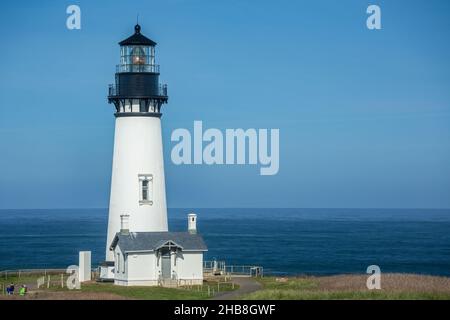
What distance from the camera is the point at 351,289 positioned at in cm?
4916

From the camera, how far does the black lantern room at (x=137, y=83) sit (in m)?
56.1

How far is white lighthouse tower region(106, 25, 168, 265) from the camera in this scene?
56062mm

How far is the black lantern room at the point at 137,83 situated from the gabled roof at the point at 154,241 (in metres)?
6.17

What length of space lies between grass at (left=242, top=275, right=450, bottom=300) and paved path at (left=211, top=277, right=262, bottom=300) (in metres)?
0.51

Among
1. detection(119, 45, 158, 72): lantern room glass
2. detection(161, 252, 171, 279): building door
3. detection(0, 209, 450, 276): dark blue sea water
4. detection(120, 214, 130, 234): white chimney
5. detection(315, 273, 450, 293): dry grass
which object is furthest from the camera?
detection(0, 209, 450, 276): dark blue sea water

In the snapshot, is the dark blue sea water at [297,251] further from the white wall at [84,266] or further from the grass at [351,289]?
the white wall at [84,266]

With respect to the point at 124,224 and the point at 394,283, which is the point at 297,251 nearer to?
the point at 124,224

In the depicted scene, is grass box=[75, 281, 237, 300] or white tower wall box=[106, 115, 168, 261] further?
white tower wall box=[106, 115, 168, 261]

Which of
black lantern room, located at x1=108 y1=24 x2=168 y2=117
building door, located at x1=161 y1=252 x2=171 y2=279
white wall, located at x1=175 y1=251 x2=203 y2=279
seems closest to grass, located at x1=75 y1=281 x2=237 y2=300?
white wall, located at x1=175 y1=251 x2=203 y2=279

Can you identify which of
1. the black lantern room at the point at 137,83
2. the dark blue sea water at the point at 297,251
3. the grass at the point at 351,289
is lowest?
the dark blue sea water at the point at 297,251

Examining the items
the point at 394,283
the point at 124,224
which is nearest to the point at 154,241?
the point at 124,224

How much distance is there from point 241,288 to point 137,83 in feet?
38.8

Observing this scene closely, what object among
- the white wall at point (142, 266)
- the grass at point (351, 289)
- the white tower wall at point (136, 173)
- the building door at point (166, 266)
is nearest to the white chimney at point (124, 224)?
the white tower wall at point (136, 173)

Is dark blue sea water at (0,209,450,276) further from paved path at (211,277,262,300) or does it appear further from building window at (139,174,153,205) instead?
building window at (139,174,153,205)
